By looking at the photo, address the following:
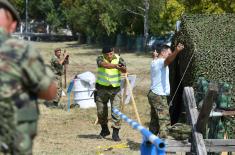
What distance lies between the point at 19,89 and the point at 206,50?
244 inches

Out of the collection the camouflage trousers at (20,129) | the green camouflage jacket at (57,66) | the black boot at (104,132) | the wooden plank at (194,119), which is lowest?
the black boot at (104,132)

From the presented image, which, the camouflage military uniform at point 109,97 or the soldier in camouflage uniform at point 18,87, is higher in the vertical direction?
the soldier in camouflage uniform at point 18,87

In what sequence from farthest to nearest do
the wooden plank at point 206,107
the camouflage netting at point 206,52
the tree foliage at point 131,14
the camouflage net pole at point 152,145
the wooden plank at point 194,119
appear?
the tree foliage at point 131,14
the camouflage netting at point 206,52
the wooden plank at point 194,119
the wooden plank at point 206,107
the camouflage net pole at point 152,145

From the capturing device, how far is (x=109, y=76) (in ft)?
32.3

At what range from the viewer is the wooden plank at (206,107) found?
19.5ft

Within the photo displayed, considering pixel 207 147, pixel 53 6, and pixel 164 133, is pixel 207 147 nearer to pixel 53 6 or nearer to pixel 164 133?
pixel 164 133

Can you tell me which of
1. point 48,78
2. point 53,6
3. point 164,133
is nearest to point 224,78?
point 164,133

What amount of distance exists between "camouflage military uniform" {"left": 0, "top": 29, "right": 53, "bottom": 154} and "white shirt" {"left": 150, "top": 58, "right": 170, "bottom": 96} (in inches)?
205

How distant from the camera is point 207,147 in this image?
21.3 feet

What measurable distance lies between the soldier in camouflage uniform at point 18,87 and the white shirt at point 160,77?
17.0ft

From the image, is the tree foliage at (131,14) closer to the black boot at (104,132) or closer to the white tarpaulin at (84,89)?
the white tarpaulin at (84,89)

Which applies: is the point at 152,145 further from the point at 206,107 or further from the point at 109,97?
the point at 109,97

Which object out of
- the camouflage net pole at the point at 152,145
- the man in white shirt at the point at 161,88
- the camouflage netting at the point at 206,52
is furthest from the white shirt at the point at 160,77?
the camouflage net pole at the point at 152,145

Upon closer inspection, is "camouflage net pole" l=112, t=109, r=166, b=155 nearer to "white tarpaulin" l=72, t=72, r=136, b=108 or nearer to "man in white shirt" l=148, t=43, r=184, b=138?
"man in white shirt" l=148, t=43, r=184, b=138
